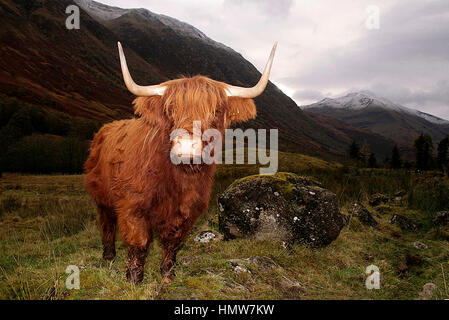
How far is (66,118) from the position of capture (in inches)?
1444

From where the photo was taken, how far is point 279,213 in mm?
4324

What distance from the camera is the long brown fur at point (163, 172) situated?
2660 millimetres

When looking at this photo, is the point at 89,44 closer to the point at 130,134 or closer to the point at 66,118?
the point at 66,118

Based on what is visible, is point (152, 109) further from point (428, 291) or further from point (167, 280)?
point (428, 291)

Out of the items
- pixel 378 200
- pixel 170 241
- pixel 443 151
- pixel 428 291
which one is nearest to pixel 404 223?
pixel 378 200

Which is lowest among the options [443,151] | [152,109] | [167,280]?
[167,280]

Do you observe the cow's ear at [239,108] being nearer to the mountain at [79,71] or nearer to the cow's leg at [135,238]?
the mountain at [79,71]

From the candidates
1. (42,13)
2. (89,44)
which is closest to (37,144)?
(89,44)

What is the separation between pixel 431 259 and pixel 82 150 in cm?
2749

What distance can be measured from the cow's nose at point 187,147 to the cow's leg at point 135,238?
2.99 ft

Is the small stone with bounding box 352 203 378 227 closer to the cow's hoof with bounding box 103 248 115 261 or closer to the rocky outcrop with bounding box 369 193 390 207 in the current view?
the rocky outcrop with bounding box 369 193 390 207

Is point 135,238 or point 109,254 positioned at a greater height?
point 135,238

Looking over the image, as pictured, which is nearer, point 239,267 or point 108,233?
point 239,267

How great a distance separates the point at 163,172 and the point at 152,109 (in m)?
0.72
